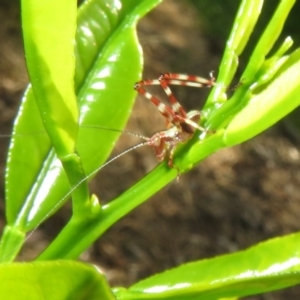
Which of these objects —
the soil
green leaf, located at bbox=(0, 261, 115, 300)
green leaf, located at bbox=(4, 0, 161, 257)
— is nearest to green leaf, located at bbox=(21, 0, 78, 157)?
green leaf, located at bbox=(0, 261, 115, 300)

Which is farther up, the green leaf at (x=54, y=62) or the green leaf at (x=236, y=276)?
the green leaf at (x=54, y=62)

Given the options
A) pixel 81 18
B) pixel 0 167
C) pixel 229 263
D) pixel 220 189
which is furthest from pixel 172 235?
pixel 229 263

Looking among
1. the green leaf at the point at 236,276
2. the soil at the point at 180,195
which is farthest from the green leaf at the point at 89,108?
the soil at the point at 180,195

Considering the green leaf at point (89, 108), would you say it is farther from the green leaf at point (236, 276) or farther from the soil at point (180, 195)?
the soil at point (180, 195)

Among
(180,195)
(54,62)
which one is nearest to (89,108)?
(54,62)

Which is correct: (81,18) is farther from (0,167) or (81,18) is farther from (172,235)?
(172,235)

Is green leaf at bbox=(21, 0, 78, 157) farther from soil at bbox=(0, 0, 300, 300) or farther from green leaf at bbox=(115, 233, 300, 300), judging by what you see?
soil at bbox=(0, 0, 300, 300)

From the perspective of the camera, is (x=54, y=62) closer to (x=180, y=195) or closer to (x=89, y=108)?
(x=89, y=108)
